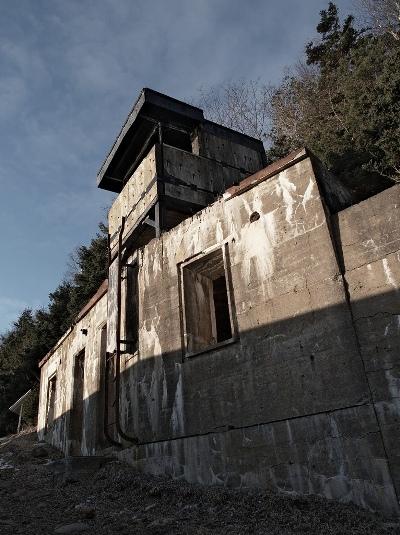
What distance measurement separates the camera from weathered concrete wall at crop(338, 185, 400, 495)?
5.46 meters

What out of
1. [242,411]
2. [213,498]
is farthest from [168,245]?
[213,498]

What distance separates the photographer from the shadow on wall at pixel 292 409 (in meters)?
5.49

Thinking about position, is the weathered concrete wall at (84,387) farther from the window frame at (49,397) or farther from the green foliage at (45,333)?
the green foliage at (45,333)

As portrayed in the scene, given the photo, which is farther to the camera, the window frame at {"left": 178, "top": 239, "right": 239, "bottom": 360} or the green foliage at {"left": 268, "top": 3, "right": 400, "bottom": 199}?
the green foliage at {"left": 268, "top": 3, "right": 400, "bottom": 199}

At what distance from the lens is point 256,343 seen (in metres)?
7.07

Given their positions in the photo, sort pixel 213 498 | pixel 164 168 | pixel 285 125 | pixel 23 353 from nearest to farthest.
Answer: pixel 213 498, pixel 164 168, pixel 285 125, pixel 23 353

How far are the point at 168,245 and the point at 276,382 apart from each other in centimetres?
386

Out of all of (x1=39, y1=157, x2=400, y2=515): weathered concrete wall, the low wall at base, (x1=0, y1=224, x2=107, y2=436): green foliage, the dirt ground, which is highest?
(x1=0, y1=224, x2=107, y2=436): green foliage

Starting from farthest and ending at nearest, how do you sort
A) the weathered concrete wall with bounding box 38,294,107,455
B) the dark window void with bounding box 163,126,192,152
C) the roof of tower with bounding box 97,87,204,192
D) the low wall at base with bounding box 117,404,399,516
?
1. the dark window void with bounding box 163,126,192,152
2. the roof of tower with bounding box 97,87,204,192
3. the weathered concrete wall with bounding box 38,294,107,455
4. the low wall at base with bounding box 117,404,399,516

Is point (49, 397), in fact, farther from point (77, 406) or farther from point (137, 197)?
point (137, 197)

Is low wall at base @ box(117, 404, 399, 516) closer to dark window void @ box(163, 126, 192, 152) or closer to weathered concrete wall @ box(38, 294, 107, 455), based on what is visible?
weathered concrete wall @ box(38, 294, 107, 455)

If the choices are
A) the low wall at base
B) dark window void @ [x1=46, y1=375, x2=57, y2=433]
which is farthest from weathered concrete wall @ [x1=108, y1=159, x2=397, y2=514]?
dark window void @ [x1=46, y1=375, x2=57, y2=433]

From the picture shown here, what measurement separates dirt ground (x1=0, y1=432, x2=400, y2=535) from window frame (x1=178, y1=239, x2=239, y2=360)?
2110 millimetres

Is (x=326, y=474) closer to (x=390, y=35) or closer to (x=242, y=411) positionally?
(x=242, y=411)
